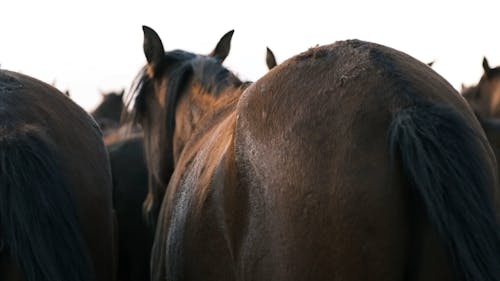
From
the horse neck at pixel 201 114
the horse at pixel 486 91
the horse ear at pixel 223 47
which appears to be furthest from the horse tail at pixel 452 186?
the horse at pixel 486 91

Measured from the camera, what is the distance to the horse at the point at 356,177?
3291 millimetres

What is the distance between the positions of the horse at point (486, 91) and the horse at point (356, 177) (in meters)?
4.66

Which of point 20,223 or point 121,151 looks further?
point 121,151

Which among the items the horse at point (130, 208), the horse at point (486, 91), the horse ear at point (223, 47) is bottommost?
the horse at point (130, 208)

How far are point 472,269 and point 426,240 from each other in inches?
7.4

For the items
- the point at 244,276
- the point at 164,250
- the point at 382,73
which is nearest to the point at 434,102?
the point at 382,73

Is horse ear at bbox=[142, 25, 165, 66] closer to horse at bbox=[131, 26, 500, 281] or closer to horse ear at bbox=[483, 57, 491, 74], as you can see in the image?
horse at bbox=[131, 26, 500, 281]

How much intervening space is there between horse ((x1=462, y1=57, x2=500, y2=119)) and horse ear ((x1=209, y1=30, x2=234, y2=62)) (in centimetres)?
253

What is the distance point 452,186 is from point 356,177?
13.3 inches

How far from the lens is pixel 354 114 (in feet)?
11.3

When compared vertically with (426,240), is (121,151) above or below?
below

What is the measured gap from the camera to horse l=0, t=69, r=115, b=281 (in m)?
3.81

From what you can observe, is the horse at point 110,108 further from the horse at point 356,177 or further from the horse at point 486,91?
the horse at point 356,177

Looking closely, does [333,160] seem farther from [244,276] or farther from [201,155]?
[201,155]
